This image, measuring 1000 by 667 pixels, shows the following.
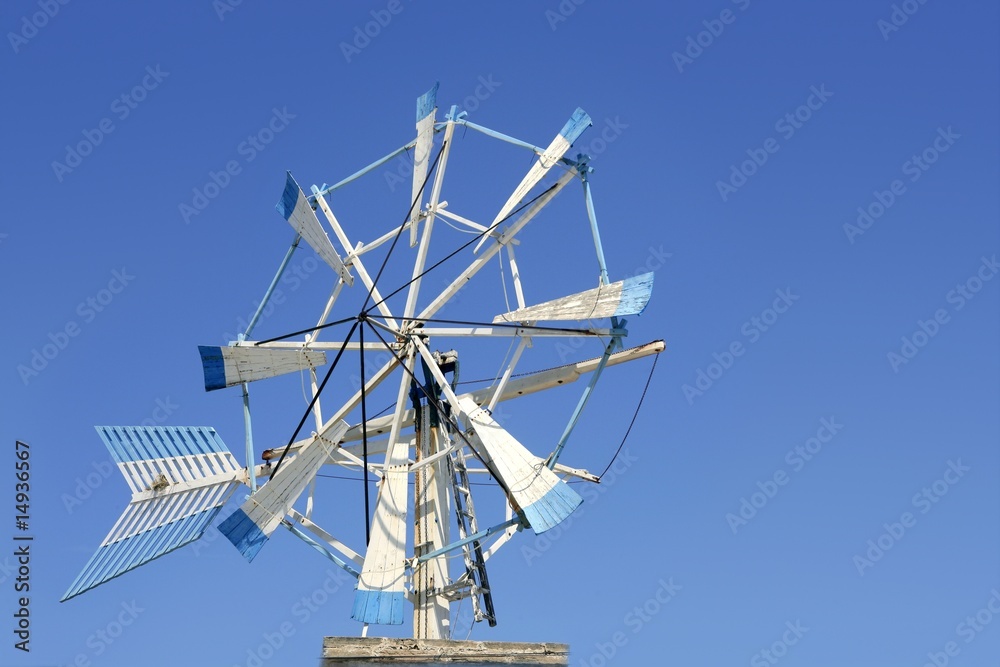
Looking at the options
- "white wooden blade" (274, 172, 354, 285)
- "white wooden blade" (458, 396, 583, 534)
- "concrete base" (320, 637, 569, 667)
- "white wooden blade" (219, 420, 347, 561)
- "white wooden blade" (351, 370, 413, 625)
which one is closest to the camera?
"concrete base" (320, 637, 569, 667)

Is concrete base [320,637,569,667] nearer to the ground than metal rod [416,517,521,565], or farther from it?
nearer to the ground

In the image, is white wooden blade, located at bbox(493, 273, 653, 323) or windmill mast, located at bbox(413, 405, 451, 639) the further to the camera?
windmill mast, located at bbox(413, 405, 451, 639)

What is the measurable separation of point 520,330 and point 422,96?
5.41 metres

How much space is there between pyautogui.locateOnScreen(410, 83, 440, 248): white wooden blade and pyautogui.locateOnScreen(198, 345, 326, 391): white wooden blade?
9.11ft

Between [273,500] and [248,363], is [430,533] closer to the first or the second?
[273,500]

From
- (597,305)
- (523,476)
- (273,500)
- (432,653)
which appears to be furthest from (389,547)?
(597,305)

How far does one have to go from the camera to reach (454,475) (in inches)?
990

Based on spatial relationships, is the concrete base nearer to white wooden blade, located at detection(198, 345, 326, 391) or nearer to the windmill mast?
the windmill mast

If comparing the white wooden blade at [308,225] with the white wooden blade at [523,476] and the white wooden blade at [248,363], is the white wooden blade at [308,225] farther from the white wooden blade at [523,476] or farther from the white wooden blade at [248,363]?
the white wooden blade at [523,476]

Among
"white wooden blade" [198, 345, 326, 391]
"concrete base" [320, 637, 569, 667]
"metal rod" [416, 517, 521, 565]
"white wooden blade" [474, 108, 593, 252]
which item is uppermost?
"white wooden blade" [474, 108, 593, 252]

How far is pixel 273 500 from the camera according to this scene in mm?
23422

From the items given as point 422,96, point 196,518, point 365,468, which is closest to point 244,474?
point 196,518

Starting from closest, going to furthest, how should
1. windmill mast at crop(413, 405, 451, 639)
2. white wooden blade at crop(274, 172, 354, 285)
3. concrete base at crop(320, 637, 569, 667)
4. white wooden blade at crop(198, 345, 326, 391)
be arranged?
concrete base at crop(320, 637, 569, 667) < windmill mast at crop(413, 405, 451, 639) < white wooden blade at crop(198, 345, 326, 391) < white wooden blade at crop(274, 172, 354, 285)

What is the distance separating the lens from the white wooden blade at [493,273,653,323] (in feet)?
71.3
